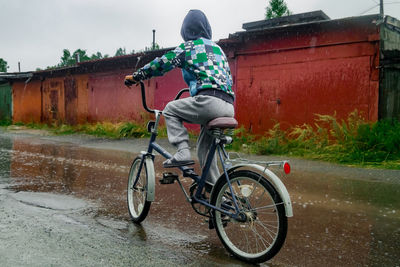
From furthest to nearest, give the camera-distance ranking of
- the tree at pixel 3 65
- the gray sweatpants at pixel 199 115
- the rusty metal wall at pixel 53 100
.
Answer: the tree at pixel 3 65
the rusty metal wall at pixel 53 100
the gray sweatpants at pixel 199 115

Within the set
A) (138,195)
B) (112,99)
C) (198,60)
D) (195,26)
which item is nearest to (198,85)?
(198,60)

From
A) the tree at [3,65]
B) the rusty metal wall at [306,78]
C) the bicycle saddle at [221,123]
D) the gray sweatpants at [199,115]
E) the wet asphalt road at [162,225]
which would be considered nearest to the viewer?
the wet asphalt road at [162,225]

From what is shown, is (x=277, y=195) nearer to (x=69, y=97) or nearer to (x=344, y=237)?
(x=344, y=237)

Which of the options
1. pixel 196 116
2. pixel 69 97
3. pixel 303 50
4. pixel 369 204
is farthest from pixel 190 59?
pixel 69 97

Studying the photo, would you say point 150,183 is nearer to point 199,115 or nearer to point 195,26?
point 199,115

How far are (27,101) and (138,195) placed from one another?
2545cm

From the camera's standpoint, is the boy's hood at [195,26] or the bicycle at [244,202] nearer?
the bicycle at [244,202]

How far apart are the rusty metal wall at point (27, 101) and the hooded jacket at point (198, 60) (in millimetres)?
24238

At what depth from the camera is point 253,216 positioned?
303cm

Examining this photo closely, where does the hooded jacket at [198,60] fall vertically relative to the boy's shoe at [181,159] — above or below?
above

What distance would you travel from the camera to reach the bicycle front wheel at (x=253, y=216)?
2.86 meters

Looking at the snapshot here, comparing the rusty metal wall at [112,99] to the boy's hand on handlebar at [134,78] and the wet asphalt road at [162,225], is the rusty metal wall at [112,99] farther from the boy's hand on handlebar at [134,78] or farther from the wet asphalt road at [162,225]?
the boy's hand on handlebar at [134,78]

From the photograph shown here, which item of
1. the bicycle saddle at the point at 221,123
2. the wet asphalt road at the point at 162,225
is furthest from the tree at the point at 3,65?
the bicycle saddle at the point at 221,123

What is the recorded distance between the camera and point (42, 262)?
2871mm
